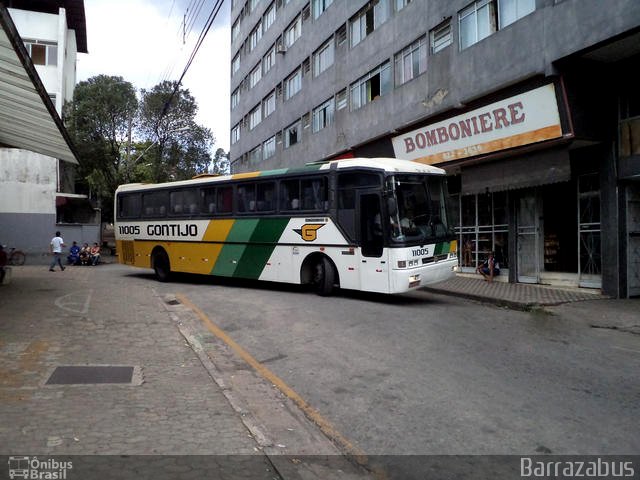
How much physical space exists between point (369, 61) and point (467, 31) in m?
6.02

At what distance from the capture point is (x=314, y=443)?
12.9 feet

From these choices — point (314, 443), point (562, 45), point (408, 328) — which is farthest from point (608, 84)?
point (314, 443)

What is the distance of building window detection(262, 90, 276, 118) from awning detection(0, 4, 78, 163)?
64.0 ft

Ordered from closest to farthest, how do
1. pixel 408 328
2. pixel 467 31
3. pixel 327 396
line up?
pixel 327 396, pixel 408 328, pixel 467 31

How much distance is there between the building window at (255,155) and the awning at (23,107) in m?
21.8

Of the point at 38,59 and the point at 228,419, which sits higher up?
the point at 38,59

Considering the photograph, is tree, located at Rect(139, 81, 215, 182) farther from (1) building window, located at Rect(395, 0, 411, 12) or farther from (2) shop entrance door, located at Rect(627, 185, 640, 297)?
(2) shop entrance door, located at Rect(627, 185, 640, 297)

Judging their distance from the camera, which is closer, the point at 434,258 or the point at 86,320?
the point at 86,320

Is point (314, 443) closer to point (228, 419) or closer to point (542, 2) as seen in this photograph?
point (228, 419)

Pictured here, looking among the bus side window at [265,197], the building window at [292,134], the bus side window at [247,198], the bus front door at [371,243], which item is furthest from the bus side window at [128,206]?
the building window at [292,134]

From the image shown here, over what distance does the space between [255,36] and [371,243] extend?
31.1m

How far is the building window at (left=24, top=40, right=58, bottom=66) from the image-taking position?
104 feet

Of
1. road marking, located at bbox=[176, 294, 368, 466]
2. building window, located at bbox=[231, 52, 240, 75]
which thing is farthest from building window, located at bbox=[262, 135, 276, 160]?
road marking, located at bbox=[176, 294, 368, 466]

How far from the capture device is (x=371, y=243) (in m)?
10.8
